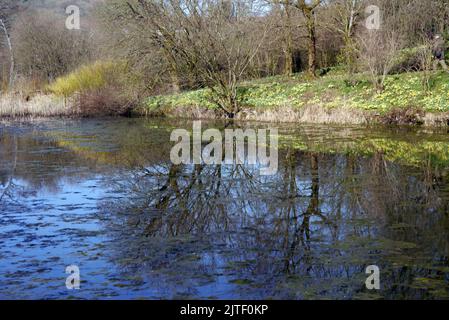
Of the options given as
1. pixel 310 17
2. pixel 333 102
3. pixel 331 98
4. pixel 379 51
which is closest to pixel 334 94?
pixel 331 98

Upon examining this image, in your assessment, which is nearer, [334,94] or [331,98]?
[331,98]

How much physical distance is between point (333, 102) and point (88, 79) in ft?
38.1

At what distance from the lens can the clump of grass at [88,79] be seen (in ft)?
80.8

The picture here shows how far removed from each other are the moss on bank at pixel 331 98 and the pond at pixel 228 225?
470cm

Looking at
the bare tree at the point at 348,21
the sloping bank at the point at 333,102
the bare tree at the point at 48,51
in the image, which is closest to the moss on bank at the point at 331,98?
the sloping bank at the point at 333,102

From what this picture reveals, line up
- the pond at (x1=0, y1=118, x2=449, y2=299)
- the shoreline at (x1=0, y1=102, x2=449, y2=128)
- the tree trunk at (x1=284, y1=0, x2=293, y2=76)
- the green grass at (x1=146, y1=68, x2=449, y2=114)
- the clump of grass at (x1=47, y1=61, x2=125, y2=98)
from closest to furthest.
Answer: the pond at (x1=0, y1=118, x2=449, y2=299)
the shoreline at (x1=0, y1=102, x2=449, y2=128)
the green grass at (x1=146, y1=68, x2=449, y2=114)
the tree trunk at (x1=284, y1=0, x2=293, y2=76)
the clump of grass at (x1=47, y1=61, x2=125, y2=98)

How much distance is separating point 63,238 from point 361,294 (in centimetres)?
331

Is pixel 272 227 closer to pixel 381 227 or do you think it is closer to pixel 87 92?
pixel 381 227

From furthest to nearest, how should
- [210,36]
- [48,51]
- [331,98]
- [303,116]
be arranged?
[48,51], [210,36], [331,98], [303,116]

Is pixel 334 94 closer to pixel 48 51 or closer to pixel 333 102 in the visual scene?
pixel 333 102

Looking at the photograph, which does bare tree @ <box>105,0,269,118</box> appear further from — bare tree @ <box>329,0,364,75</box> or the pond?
the pond

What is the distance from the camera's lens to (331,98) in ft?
63.0

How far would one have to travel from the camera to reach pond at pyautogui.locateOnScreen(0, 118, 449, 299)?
4.86 meters

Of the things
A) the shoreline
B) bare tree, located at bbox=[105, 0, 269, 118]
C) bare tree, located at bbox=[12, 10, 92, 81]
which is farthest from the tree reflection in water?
bare tree, located at bbox=[12, 10, 92, 81]
